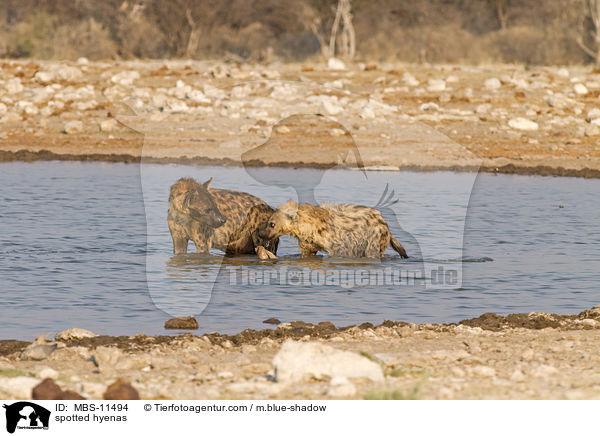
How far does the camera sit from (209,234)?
11.3m

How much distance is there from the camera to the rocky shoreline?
5523mm

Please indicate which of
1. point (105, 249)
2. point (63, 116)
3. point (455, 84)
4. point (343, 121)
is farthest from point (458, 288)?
point (455, 84)

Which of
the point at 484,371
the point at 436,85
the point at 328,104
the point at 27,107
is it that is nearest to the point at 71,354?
the point at 484,371

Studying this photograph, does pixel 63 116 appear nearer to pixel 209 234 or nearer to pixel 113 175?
pixel 113 175

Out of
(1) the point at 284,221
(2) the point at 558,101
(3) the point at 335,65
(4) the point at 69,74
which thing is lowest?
(1) the point at 284,221

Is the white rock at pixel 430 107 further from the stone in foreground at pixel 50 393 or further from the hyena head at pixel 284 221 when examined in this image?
the stone in foreground at pixel 50 393

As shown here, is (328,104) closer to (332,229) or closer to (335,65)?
(335,65)

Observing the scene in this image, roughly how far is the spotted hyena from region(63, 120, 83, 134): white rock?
1251cm

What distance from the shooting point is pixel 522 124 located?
23734 millimetres

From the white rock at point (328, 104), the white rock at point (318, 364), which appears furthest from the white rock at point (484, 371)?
the white rock at point (328, 104)

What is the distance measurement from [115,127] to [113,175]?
5577 millimetres

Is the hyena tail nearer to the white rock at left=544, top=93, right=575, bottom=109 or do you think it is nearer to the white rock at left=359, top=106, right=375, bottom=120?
the white rock at left=359, top=106, right=375, bottom=120
